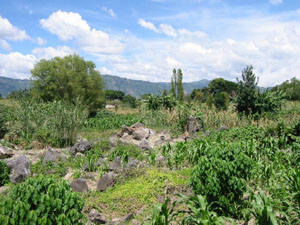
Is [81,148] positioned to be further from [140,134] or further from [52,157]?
[140,134]

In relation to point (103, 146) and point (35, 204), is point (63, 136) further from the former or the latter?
point (35, 204)

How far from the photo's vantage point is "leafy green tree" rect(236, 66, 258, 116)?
13.8 meters

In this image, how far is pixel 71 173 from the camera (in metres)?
6.66

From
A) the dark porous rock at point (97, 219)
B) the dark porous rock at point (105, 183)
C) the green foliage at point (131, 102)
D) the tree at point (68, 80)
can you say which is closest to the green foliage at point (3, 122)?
the dark porous rock at point (105, 183)

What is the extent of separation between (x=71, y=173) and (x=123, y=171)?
152 centimetres

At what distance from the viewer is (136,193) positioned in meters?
4.89

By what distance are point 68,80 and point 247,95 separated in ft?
57.2

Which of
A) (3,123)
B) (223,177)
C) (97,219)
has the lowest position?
(97,219)

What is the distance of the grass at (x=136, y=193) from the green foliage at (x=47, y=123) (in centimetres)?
475

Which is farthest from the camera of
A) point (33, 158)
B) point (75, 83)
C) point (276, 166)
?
point (75, 83)

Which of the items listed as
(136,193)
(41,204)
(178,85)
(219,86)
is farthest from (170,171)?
(219,86)

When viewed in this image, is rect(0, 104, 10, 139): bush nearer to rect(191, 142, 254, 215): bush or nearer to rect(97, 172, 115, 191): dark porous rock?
rect(97, 172, 115, 191): dark porous rock

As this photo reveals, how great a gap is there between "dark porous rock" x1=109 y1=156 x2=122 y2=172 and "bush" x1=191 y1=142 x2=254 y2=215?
264 cm

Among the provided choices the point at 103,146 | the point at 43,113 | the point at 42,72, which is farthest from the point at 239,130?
the point at 42,72
